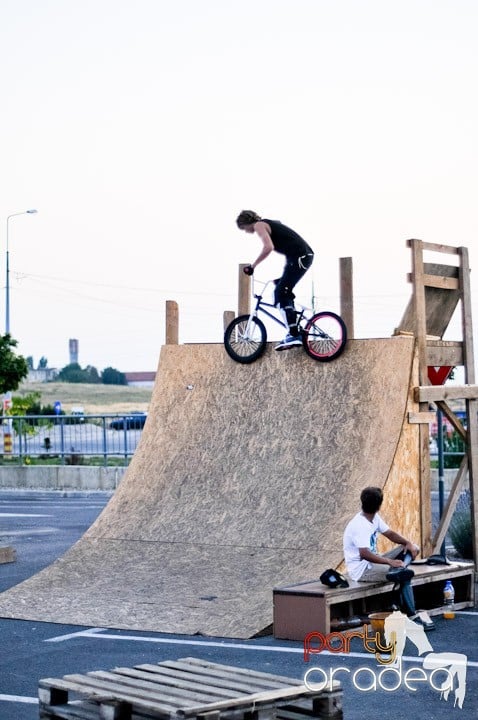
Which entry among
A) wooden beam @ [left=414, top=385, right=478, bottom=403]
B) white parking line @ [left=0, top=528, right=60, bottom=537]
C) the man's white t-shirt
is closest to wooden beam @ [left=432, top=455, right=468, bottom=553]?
wooden beam @ [left=414, top=385, right=478, bottom=403]

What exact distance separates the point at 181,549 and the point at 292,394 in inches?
84.1

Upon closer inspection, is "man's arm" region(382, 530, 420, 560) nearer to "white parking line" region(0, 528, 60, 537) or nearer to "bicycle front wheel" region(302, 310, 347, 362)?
"bicycle front wheel" region(302, 310, 347, 362)

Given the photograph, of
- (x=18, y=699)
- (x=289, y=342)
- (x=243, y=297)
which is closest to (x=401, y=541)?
(x=289, y=342)

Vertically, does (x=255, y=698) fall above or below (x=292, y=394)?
below

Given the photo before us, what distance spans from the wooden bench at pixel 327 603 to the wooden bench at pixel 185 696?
122 inches

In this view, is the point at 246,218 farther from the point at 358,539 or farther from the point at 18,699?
the point at 18,699

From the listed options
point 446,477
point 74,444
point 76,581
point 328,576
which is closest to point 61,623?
point 76,581

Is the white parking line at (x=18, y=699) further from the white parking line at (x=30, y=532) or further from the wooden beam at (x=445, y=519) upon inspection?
the white parking line at (x=30, y=532)

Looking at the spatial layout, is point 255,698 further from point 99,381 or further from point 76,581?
point 99,381

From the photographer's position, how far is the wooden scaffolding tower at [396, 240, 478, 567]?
12.1m

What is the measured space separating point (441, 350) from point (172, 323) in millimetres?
3749

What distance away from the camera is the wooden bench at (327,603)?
9664 mm

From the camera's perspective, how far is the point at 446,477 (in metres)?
23.7

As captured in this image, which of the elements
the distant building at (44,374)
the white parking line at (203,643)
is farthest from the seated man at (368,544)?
the distant building at (44,374)
